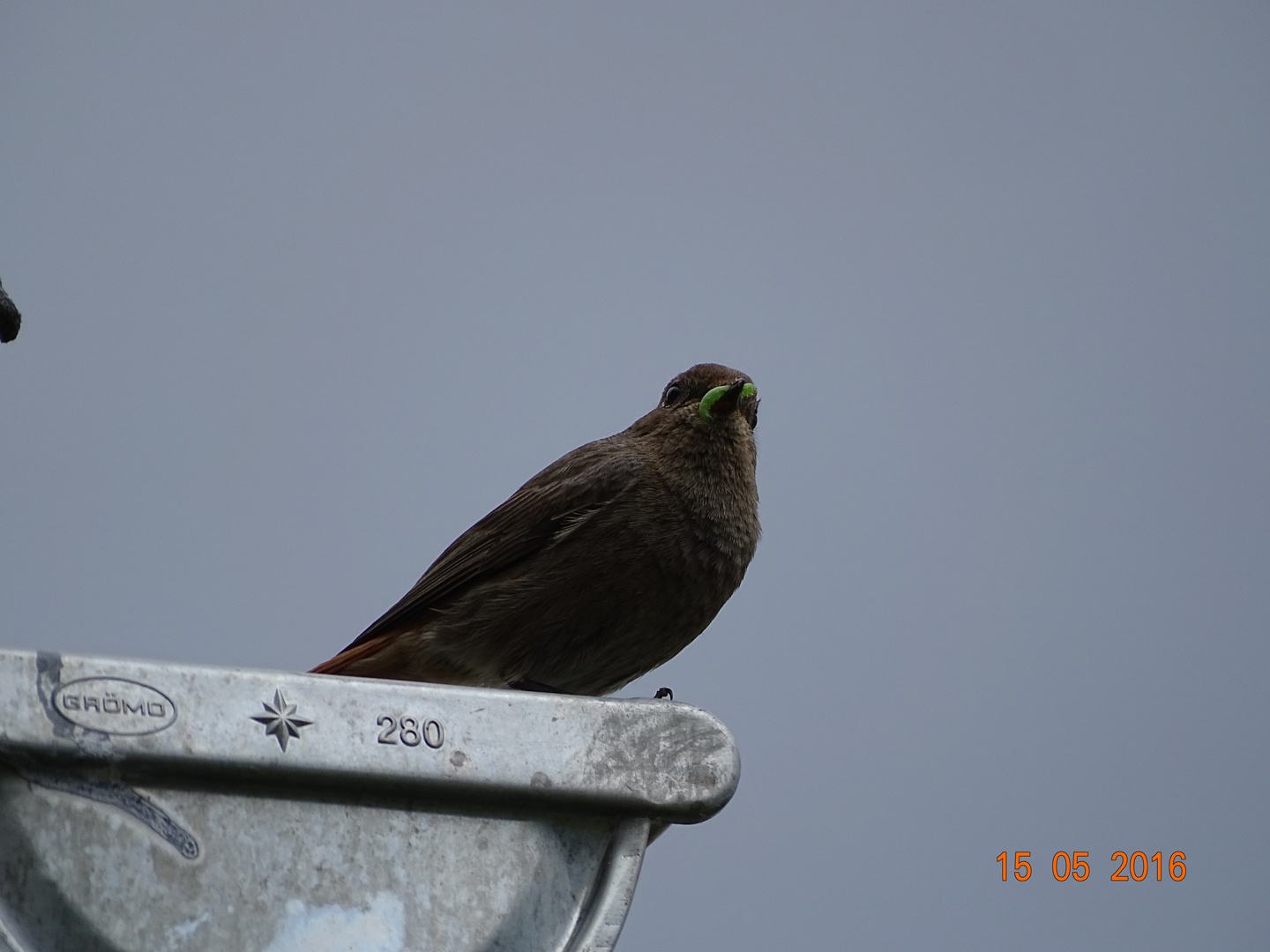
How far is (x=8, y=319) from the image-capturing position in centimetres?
205

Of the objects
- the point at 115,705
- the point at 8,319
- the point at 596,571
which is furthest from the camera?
the point at 596,571

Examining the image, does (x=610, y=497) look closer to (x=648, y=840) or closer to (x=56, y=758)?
(x=648, y=840)

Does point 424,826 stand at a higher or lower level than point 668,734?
lower

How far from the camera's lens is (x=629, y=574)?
12.7 feet

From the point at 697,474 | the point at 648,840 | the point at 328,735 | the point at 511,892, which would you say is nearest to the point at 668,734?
the point at 648,840

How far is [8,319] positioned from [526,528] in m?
2.21

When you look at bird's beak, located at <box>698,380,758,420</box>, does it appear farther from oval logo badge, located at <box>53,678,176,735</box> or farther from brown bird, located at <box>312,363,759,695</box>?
oval logo badge, located at <box>53,678,176,735</box>

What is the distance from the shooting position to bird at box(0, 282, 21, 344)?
2.04 m

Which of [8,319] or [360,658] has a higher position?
Result: [8,319]

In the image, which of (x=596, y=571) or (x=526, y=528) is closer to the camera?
(x=596, y=571)

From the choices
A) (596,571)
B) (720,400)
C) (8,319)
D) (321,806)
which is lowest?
(321,806)

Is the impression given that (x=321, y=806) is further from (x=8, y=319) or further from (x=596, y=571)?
(x=596, y=571)

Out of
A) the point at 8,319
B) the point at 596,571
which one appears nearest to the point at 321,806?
the point at 8,319

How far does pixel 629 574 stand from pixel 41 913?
233 centimetres
